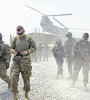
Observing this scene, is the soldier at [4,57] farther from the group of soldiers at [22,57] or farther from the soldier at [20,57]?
the soldier at [20,57]

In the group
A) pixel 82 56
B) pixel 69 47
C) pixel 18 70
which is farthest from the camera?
pixel 69 47

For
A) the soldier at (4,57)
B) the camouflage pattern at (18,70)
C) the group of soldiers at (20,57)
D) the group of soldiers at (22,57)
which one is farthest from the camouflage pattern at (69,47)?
the camouflage pattern at (18,70)

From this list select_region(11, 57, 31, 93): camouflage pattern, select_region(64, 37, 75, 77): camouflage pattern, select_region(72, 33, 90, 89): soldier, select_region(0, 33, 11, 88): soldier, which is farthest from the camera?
select_region(64, 37, 75, 77): camouflage pattern

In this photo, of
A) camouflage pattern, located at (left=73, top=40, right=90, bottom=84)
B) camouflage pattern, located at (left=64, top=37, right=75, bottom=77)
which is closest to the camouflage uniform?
camouflage pattern, located at (left=73, top=40, right=90, bottom=84)

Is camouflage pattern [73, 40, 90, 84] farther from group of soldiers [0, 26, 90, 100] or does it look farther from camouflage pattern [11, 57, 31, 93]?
camouflage pattern [11, 57, 31, 93]

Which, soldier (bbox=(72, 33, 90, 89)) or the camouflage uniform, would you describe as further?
soldier (bbox=(72, 33, 90, 89))

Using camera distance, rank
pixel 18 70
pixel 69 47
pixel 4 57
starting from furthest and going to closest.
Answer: pixel 69 47 < pixel 4 57 < pixel 18 70

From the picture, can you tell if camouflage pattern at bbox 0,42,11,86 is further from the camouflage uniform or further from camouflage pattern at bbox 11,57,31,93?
camouflage pattern at bbox 11,57,31,93

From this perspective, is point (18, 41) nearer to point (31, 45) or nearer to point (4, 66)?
point (31, 45)

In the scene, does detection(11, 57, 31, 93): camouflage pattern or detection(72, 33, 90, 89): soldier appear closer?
detection(11, 57, 31, 93): camouflage pattern

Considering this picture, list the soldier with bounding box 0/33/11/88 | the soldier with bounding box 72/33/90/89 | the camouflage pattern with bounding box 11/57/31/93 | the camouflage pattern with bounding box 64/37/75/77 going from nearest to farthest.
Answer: the camouflage pattern with bounding box 11/57/31/93
the soldier with bounding box 0/33/11/88
the soldier with bounding box 72/33/90/89
the camouflage pattern with bounding box 64/37/75/77

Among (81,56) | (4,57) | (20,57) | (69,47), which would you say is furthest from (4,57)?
(69,47)

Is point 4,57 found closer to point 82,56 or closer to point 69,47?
point 82,56

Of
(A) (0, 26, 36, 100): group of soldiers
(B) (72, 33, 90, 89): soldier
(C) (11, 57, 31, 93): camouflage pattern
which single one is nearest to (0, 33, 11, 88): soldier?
(A) (0, 26, 36, 100): group of soldiers
